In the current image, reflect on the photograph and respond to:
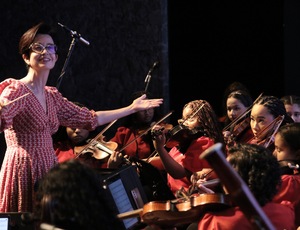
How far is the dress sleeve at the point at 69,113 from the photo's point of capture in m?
3.61

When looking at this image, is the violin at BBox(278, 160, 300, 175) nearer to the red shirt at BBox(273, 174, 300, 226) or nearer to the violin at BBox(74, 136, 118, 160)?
the red shirt at BBox(273, 174, 300, 226)

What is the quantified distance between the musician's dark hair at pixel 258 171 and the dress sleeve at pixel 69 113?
1.11m

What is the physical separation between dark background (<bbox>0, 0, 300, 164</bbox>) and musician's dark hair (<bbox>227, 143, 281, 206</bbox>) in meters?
2.97

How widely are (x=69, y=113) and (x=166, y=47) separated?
7.44 feet

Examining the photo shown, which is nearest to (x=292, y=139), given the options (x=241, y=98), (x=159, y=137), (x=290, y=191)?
(x=290, y=191)

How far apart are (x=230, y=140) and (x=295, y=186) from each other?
47.2 inches

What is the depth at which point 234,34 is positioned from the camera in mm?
6301

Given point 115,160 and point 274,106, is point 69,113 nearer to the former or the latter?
point 115,160

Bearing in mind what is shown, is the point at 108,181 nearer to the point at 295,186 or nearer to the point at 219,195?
the point at 219,195

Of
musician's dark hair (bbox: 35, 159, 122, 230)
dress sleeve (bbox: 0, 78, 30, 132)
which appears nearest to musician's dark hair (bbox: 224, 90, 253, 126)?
dress sleeve (bbox: 0, 78, 30, 132)

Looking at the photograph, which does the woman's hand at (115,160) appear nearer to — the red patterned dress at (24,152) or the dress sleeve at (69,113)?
the dress sleeve at (69,113)

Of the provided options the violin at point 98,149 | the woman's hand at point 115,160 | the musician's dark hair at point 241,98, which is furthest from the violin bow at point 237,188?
the musician's dark hair at point 241,98

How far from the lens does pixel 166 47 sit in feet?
19.1

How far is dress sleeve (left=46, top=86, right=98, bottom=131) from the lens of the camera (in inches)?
142
